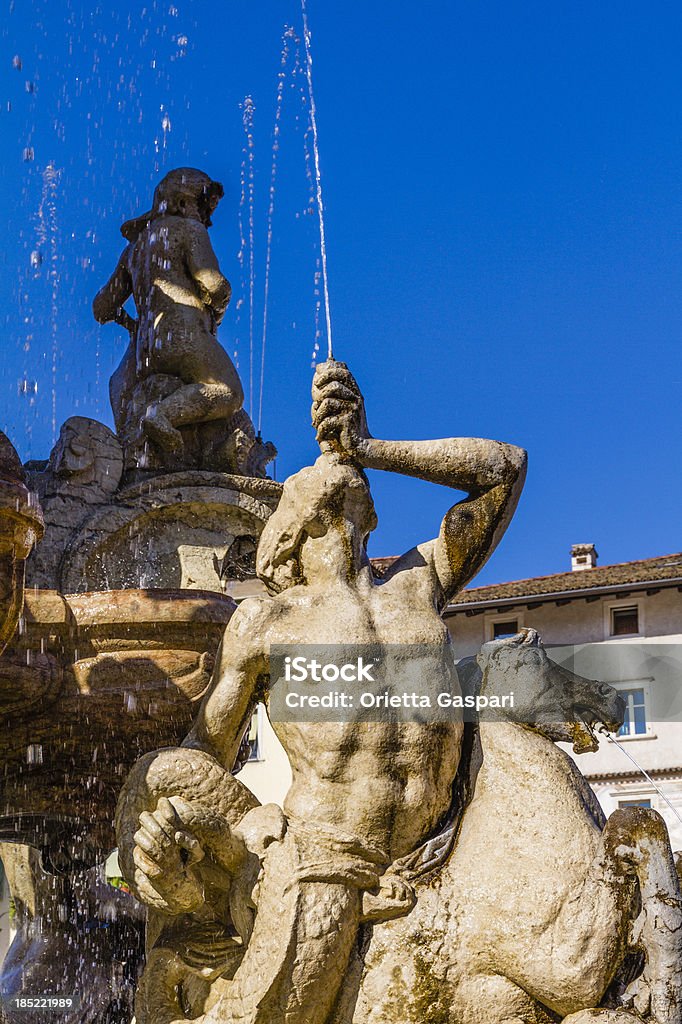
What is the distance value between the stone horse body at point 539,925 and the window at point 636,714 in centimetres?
2758

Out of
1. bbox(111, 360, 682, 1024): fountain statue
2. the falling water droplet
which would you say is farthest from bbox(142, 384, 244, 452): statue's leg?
→ bbox(111, 360, 682, 1024): fountain statue

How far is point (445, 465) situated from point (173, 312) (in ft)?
16.6

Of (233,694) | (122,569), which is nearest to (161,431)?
(122,569)

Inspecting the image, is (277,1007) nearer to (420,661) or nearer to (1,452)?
(420,661)

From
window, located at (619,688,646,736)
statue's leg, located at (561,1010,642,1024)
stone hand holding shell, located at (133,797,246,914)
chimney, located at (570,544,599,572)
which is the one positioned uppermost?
chimney, located at (570,544,599,572)

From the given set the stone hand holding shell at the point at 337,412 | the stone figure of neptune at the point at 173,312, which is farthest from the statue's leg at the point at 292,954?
the stone figure of neptune at the point at 173,312

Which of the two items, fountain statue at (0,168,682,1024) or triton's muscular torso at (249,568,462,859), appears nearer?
fountain statue at (0,168,682,1024)

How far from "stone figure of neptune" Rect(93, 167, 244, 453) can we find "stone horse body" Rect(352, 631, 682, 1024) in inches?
202

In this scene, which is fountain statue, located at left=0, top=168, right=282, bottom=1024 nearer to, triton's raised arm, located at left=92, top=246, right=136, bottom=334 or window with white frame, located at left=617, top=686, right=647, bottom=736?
triton's raised arm, located at left=92, top=246, right=136, bottom=334

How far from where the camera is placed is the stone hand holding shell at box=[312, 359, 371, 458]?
Answer: 13.7ft

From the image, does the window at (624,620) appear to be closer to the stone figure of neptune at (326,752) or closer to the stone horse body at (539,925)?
the stone figure of neptune at (326,752)

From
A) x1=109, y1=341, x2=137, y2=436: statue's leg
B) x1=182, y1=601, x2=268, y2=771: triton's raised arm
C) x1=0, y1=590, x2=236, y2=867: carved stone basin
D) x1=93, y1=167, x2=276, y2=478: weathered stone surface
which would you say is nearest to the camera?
x1=182, y1=601, x2=268, y2=771: triton's raised arm

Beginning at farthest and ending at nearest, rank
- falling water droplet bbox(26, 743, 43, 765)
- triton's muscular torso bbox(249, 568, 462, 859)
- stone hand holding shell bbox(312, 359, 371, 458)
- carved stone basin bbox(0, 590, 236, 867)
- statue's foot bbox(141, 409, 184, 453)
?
statue's foot bbox(141, 409, 184, 453) < falling water droplet bbox(26, 743, 43, 765) < carved stone basin bbox(0, 590, 236, 867) < stone hand holding shell bbox(312, 359, 371, 458) < triton's muscular torso bbox(249, 568, 462, 859)

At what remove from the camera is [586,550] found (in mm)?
35688
